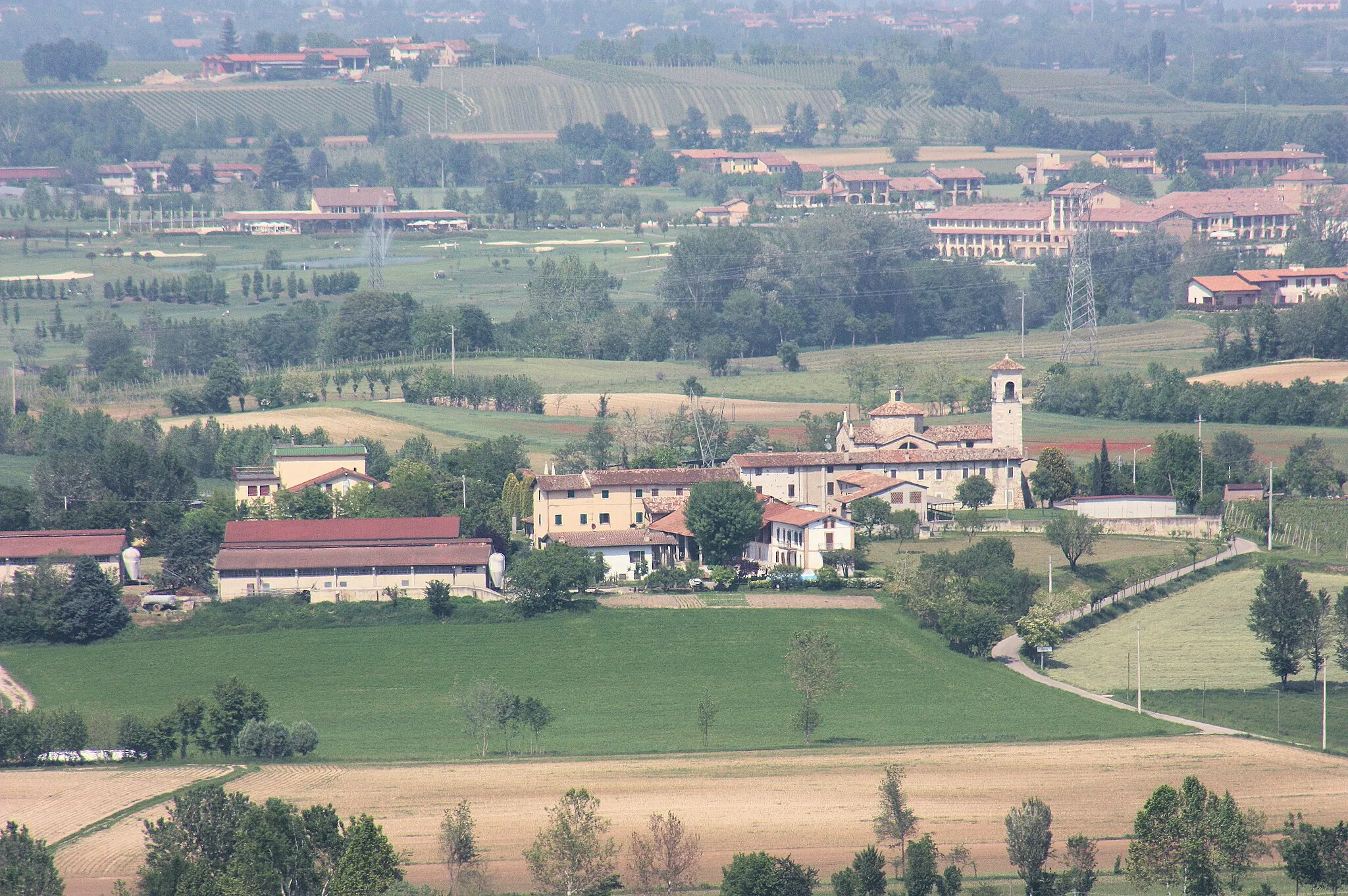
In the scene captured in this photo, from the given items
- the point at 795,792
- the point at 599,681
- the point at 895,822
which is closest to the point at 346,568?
the point at 599,681

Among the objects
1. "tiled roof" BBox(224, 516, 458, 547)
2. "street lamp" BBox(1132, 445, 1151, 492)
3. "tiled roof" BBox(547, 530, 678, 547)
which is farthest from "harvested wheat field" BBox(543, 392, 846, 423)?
"tiled roof" BBox(224, 516, 458, 547)

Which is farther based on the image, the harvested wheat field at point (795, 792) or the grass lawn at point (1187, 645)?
the grass lawn at point (1187, 645)

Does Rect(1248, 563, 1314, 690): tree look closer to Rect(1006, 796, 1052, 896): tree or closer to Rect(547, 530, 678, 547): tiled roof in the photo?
Rect(1006, 796, 1052, 896): tree

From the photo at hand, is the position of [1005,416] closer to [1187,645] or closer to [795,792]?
[1187,645]

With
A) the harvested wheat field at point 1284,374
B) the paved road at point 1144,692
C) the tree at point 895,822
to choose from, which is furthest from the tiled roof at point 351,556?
the harvested wheat field at point 1284,374

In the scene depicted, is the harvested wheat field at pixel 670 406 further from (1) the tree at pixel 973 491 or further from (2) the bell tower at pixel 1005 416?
(1) the tree at pixel 973 491

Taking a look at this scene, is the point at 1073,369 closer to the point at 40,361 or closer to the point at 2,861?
the point at 40,361

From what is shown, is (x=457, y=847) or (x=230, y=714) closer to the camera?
(x=457, y=847)
